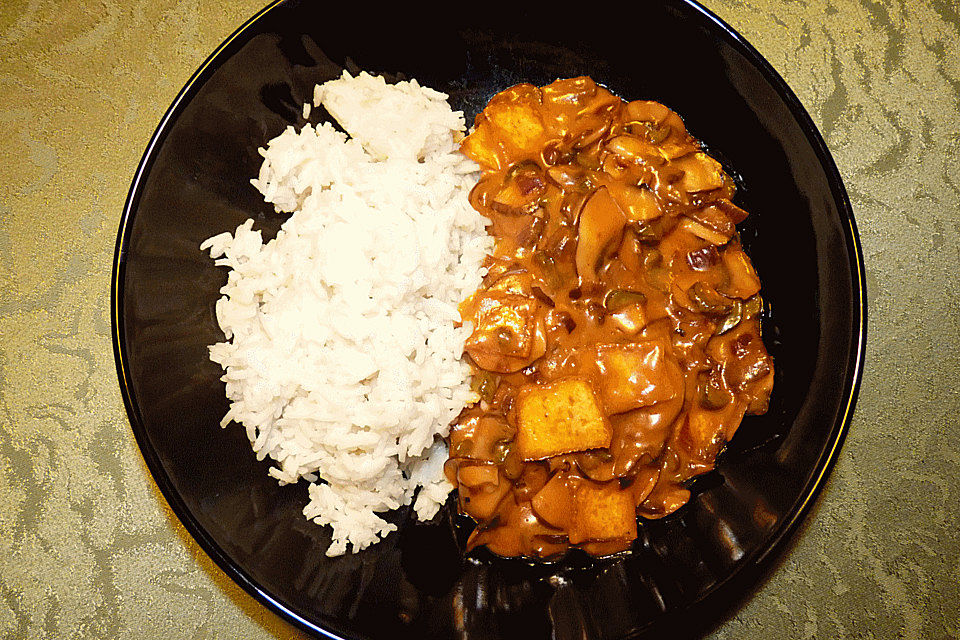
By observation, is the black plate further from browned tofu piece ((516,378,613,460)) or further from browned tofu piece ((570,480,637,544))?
browned tofu piece ((516,378,613,460))

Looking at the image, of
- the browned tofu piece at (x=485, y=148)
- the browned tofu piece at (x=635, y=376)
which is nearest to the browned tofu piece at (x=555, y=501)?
the browned tofu piece at (x=635, y=376)

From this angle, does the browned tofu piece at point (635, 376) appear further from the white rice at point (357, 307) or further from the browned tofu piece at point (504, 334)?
the white rice at point (357, 307)

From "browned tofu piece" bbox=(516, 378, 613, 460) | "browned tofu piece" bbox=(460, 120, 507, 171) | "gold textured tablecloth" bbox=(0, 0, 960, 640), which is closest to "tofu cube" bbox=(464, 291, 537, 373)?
"browned tofu piece" bbox=(516, 378, 613, 460)

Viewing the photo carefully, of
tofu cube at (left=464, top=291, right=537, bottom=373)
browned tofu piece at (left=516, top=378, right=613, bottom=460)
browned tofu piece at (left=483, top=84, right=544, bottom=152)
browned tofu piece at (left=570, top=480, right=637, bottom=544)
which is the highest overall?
browned tofu piece at (left=483, top=84, right=544, bottom=152)

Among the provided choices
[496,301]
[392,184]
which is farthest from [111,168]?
[496,301]

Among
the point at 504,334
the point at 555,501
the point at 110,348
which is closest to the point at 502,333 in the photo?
the point at 504,334

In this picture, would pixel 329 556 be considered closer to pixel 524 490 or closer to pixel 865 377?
pixel 524 490
